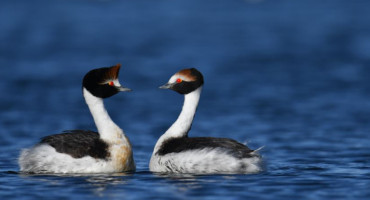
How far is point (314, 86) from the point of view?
27891 millimetres

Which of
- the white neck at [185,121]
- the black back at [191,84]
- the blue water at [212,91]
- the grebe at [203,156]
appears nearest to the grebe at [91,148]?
the blue water at [212,91]

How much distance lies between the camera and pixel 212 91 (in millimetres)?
27031

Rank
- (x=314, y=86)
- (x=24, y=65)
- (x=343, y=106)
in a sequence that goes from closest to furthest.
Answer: (x=343, y=106), (x=314, y=86), (x=24, y=65)

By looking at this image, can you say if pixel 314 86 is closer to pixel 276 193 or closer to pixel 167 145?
pixel 167 145

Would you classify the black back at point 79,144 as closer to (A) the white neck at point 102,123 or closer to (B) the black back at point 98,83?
(A) the white neck at point 102,123

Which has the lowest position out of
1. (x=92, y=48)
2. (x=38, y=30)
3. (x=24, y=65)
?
(x=24, y=65)

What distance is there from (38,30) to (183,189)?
→ 127ft

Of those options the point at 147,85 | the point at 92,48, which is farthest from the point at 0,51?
the point at 147,85

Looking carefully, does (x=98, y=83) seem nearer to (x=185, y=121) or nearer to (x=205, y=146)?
(x=185, y=121)

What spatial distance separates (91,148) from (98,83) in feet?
3.48

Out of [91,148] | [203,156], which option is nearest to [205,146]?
[203,156]

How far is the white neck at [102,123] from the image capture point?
13.9 metres

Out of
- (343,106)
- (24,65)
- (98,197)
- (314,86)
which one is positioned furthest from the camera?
(24,65)

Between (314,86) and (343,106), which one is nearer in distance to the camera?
(343,106)
